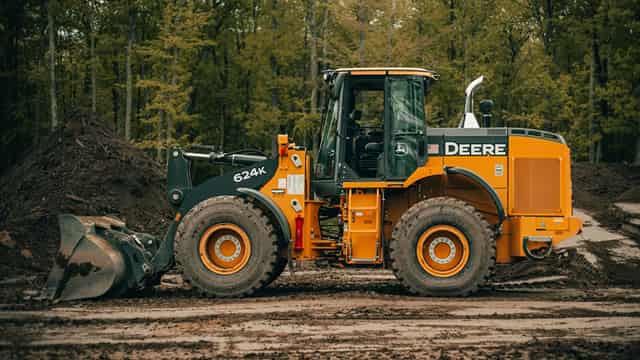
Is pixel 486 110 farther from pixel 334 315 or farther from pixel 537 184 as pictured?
pixel 334 315

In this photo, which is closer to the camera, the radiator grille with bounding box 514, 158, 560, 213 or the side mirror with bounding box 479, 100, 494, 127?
the radiator grille with bounding box 514, 158, 560, 213

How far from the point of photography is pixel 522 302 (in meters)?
10.7

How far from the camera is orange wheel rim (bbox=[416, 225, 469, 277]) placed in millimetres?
11047

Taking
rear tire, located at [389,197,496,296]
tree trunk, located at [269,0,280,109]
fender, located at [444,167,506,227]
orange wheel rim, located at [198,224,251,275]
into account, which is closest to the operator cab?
fender, located at [444,167,506,227]

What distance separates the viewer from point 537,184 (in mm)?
11391

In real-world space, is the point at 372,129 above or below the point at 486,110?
below

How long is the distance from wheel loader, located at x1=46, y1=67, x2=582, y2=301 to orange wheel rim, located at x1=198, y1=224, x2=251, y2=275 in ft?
0.05

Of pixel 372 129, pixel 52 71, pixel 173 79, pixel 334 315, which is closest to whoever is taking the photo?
pixel 334 315

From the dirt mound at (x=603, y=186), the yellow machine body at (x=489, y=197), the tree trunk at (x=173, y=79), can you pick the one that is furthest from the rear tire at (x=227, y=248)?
the tree trunk at (x=173, y=79)

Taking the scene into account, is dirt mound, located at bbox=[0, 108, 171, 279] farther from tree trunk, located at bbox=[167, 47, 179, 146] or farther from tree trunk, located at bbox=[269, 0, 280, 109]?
tree trunk, located at bbox=[269, 0, 280, 109]

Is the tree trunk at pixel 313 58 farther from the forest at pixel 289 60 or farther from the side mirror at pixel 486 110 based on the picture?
the side mirror at pixel 486 110

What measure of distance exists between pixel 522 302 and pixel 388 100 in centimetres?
319

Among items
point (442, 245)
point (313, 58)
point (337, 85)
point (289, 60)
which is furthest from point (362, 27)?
point (442, 245)

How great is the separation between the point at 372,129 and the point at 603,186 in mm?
18180
